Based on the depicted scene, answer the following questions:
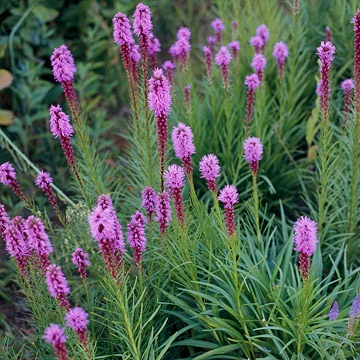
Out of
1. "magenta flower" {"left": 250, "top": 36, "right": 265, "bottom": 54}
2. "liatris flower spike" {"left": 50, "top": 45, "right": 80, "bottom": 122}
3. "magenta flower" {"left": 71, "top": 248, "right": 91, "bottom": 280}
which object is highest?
"liatris flower spike" {"left": 50, "top": 45, "right": 80, "bottom": 122}

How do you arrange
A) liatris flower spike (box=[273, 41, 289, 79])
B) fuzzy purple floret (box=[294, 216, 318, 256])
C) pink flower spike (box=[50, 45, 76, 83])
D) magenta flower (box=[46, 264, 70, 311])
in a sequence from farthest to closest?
liatris flower spike (box=[273, 41, 289, 79]) < pink flower spike (box=[50, 45, 76, 83]) < fuzzy purple floret (box=[294, 216, 318, 256]) < magenta flower (box=[46, 264, 70, 311])

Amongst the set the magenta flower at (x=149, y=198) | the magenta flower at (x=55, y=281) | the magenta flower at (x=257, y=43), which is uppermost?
the magenta flower at (x=257, y=43)

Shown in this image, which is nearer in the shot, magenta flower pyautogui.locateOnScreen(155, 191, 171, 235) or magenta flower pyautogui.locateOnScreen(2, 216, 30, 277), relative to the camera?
magenta flower pyautogui.locateOnScreen(2, 216, 30, 277)

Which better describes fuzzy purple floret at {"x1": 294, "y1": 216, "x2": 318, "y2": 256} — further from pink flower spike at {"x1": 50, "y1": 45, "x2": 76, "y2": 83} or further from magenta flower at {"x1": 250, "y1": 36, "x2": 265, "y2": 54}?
magenta flower at {"x1": 250, "y1": 36, "x2": 265, "y2": 54}


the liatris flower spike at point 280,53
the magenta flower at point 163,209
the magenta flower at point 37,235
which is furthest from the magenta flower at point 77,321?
the liatris flower spike at point 280,53

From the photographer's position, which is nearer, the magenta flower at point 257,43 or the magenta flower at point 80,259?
the magenta flower at point 80,259

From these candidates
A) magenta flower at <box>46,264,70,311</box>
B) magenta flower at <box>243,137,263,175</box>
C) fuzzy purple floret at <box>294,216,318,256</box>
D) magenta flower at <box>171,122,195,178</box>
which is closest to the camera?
magenta flower at <box>46,264,70,311</box>

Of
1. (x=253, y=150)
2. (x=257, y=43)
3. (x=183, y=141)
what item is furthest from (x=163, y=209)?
(x=257, y=43)

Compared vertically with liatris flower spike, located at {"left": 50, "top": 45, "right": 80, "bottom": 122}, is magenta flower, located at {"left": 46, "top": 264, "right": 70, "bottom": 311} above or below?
below

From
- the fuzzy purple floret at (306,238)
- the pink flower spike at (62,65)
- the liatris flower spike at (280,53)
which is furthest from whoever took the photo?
the liatris flower spike at (280,53)

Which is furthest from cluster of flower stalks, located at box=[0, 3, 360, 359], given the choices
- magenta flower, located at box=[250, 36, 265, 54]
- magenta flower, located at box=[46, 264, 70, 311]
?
magenta flower, located at box=[250, 36, 265, 54]

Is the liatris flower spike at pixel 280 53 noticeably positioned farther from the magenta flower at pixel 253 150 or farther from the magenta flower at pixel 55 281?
the magenta flower at pixel 55 281

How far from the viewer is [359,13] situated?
2.25 meters

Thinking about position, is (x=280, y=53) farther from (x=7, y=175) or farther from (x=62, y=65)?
(x=7, y=175)
